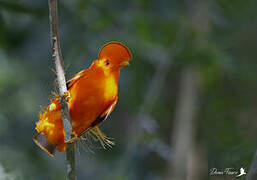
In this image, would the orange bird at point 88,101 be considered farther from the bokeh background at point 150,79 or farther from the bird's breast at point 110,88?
the bokeh background at point 150,79

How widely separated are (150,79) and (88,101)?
3.98 metres

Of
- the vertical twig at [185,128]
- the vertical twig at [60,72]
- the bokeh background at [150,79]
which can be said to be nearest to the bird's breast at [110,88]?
the vertical twig at [60,72]

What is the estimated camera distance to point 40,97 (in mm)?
6957

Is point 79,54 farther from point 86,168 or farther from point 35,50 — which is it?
point 86,168

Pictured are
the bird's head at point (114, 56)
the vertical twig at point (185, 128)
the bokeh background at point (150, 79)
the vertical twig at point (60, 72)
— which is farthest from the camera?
the vertical twig at point (185, 128)

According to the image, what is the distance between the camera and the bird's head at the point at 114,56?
2545 mm

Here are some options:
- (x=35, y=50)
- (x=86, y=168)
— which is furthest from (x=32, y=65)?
(x=86, y=168)

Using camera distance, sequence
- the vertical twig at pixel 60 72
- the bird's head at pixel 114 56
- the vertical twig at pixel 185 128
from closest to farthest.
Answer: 1. the vertical twig at pixel 60 72
2. the bird's head at pixel 114 56
3. the vertical twig at pixel 185 128

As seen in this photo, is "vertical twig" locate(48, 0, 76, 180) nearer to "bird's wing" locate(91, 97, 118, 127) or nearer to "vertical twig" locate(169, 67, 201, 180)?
"bird's wing" locate(91, 97, 118, 127)

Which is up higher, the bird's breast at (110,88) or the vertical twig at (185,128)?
the vertical twig at (185,128)

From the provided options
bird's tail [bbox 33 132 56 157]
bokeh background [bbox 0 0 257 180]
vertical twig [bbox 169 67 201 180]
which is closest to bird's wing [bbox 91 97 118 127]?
bird's tail [bbox 33 132 56 157]

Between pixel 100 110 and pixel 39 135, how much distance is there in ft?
1.68

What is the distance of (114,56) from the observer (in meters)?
2.66

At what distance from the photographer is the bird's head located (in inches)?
100
